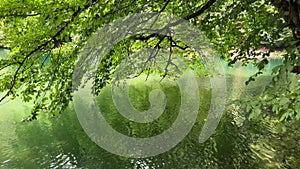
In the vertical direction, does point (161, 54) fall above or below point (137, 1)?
below

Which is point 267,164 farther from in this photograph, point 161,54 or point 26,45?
point 26,45

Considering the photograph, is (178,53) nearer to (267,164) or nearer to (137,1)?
(137,1)

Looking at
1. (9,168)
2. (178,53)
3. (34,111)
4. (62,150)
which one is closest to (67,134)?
(62,150)

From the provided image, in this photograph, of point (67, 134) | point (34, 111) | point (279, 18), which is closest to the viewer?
point (279, 18)

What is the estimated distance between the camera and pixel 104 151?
11.4m

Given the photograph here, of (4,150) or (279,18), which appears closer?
(279,18)

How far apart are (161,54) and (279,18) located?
4.08 metres

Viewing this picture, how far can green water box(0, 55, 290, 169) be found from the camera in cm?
1005

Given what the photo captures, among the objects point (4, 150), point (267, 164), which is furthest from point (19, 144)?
point (267, 164)

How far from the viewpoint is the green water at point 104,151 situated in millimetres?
10055

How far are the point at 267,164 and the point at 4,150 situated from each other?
9.29 metres

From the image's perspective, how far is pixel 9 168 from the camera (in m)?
9.70

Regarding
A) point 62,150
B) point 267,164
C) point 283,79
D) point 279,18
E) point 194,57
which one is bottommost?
point 267,164

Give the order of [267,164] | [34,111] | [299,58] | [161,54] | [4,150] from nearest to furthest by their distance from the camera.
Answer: [299,58], [34,111], [161,54], [267,164], [4,150]
